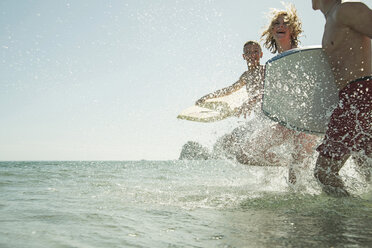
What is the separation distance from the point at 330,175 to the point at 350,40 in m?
1.30

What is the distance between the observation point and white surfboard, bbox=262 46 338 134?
357 cm

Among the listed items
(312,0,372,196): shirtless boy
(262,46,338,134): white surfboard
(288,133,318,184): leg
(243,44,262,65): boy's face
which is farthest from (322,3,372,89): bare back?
(243,44,262,65): boy's face

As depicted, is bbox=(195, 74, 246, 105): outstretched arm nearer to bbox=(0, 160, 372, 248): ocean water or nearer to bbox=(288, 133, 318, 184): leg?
bbox=(288, 133, 318, 184): leg

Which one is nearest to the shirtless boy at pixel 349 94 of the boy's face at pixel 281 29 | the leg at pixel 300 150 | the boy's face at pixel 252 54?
the leg at pixel 300 150

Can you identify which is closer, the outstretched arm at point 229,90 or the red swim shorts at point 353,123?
the red swim shorts at point 353,123

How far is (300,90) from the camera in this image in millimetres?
3824

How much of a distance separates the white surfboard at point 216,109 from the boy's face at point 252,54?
1.51ft

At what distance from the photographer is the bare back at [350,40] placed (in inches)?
110

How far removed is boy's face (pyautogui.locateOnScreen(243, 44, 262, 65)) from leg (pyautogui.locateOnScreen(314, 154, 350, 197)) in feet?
7.43

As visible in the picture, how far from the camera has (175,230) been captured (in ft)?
6.32

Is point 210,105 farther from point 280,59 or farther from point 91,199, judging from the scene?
point 91,199

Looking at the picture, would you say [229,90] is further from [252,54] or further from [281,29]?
[281,29]

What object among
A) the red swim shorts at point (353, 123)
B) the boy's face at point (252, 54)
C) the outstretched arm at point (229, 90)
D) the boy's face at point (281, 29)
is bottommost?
the red swim shorts at point (353, 123)

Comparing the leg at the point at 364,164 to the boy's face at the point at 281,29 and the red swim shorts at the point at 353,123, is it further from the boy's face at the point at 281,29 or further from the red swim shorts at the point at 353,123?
the boy's face at the point at 281,29
